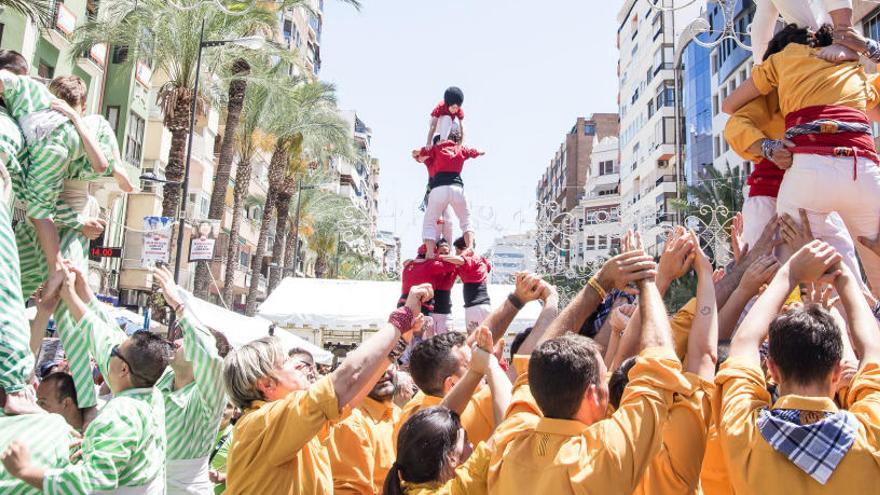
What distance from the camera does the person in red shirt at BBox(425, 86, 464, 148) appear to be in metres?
9.30

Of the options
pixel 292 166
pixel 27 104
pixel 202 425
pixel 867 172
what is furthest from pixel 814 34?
pixel 292 166

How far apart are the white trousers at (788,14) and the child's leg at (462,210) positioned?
4421 mm

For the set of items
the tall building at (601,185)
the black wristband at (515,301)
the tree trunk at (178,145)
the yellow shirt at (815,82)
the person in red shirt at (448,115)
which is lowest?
the black wristband at (515,301)

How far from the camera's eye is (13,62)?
4.34m

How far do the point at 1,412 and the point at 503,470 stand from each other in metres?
2.09

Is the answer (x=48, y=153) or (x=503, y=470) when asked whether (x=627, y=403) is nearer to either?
(x=503, y=470)

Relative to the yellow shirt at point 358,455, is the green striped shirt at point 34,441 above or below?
above

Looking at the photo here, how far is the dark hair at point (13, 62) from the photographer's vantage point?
4.33 metres

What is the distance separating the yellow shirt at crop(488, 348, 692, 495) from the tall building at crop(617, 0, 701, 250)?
54.2m

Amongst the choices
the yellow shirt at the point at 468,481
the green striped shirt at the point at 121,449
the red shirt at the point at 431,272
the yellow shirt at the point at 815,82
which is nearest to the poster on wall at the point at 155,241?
the red shirt at the point at 431,272

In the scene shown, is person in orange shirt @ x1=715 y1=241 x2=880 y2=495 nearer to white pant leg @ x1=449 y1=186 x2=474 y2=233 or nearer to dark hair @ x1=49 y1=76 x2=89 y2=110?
dark hair @ x1=49 y1=76 x2=89 y2=110

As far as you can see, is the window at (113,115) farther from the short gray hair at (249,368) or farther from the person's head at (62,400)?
the short gray hair at (249,368)

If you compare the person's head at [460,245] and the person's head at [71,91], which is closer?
the person's head at [71,91]

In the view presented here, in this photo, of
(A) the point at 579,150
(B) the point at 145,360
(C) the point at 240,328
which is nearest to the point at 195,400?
(B) the point at 145,360
